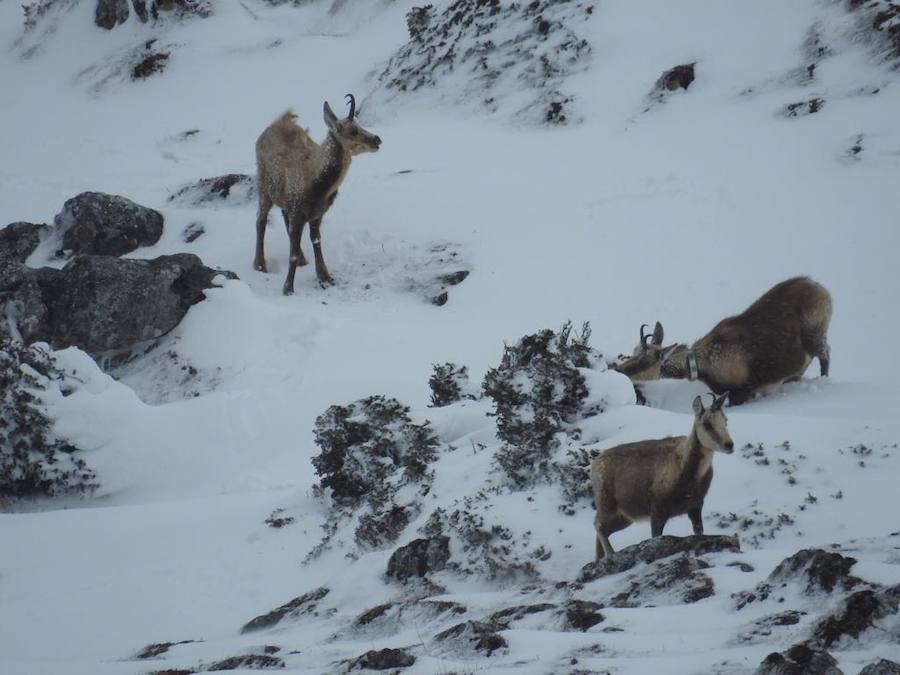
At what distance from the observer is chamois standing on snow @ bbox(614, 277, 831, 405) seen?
9.35 metres

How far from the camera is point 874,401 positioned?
28.4 feet

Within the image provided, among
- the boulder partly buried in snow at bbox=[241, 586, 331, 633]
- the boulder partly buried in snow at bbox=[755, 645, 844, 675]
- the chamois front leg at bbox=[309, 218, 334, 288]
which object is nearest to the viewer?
the boulder partly buried in snow at bbox=[755, 645, 844, 675]

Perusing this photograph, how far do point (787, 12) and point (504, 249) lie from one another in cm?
1008

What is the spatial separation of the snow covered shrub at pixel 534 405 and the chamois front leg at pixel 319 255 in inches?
237

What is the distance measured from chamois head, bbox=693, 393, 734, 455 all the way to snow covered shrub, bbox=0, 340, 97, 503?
7.15 metres

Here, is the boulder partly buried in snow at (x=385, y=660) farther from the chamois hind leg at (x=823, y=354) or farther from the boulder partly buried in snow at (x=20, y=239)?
the boulder partly buried in snow at (x=20, y=239)

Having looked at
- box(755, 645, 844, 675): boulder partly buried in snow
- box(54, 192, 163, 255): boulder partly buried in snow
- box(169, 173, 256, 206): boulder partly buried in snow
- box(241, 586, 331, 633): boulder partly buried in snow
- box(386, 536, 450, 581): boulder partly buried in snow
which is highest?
box(169, 173, 256, 206): boulder partly buried in snow

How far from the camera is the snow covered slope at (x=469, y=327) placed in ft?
18.7

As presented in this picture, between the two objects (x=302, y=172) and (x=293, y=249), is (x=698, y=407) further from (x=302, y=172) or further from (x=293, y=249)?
(x=293, y=249)

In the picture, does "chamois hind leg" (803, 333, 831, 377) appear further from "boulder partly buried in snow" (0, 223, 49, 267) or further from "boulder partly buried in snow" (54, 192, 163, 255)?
"boulder partly buried in snow" (0, 223, 49, 267)

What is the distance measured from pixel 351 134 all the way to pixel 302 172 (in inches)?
42.2

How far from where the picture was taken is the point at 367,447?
901 cm

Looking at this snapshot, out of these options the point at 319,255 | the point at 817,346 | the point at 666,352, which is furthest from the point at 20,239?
the point at 817,346

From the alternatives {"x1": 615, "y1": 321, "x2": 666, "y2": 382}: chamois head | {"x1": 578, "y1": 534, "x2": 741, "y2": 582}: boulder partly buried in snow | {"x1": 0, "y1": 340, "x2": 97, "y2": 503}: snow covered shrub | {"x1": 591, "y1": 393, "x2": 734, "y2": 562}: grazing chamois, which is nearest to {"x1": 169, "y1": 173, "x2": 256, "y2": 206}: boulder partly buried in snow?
{"x1": 0, "y1": 340, "x2": 97, "y2": 503}: snow covered shrub
